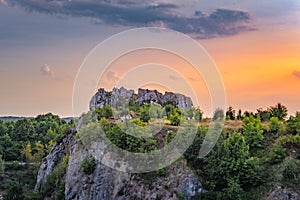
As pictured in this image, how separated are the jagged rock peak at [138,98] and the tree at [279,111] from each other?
999 cm

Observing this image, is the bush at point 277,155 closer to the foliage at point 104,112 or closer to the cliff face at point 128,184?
the cliff face at point 128,184

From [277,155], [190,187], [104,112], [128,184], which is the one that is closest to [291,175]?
[277,155]

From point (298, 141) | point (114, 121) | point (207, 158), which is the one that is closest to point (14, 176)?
point (114, 121)

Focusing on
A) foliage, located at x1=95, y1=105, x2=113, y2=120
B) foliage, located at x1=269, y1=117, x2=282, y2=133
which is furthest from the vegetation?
foliage, located at x1=269, y1=117, x2=282, y2=133

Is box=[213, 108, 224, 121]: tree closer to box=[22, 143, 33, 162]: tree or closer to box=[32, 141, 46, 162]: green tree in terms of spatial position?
box=[32, 141, 46, 162]: green tree

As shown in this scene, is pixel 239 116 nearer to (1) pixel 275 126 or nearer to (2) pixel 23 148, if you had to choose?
(1) pixel 275 126

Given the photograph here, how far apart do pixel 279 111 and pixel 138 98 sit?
19.3 metres

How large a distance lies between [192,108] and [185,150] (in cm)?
878

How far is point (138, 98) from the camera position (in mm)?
62875

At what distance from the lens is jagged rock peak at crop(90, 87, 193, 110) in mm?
55281

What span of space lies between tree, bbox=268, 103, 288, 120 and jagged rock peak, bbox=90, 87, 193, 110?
32.8 ft

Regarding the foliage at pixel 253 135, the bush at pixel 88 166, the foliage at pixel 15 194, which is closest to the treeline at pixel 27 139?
the foliage at pixel 15 194

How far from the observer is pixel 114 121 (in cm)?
5078

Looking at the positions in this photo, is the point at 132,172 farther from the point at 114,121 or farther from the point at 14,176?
the point at 14,176
